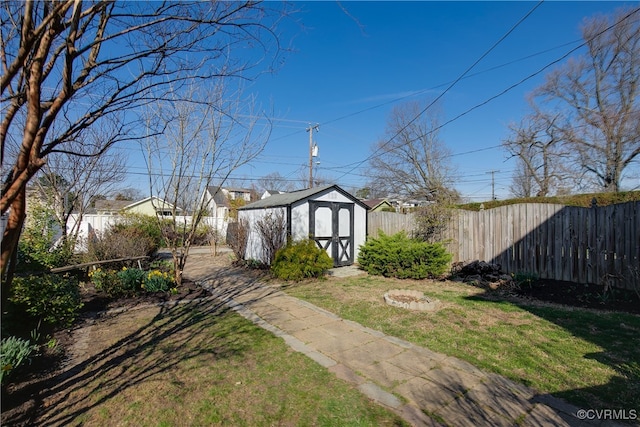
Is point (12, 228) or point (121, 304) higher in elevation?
point (12, 228)

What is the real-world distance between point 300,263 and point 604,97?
1923cm

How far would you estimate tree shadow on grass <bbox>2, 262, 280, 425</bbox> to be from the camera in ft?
7.94

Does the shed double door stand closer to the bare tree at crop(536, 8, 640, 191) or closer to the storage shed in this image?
the storage shed

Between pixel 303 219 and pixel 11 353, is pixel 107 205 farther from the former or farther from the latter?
pixel 11 353

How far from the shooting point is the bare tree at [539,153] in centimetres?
1788

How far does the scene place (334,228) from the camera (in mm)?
9883

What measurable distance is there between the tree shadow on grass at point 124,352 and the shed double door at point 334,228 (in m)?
4.35

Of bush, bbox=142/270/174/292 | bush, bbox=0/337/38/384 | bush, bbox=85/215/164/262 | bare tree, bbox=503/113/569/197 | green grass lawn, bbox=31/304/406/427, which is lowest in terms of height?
green grass lawn, bbox=31/304/406/427

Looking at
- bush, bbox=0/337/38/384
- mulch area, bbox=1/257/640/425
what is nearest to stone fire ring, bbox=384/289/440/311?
mulch area, bbox=1/257/640/425

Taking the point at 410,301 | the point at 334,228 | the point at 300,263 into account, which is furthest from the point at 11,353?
the point at 334,228

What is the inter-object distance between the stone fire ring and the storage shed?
3.80 metres

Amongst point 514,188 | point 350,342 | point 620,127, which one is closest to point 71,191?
point 350,342

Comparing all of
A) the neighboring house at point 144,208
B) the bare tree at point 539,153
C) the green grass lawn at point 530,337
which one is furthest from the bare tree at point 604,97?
the neighboring house at point 144,208

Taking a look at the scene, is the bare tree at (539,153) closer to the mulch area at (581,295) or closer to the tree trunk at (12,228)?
the mulch area at (581,295)
